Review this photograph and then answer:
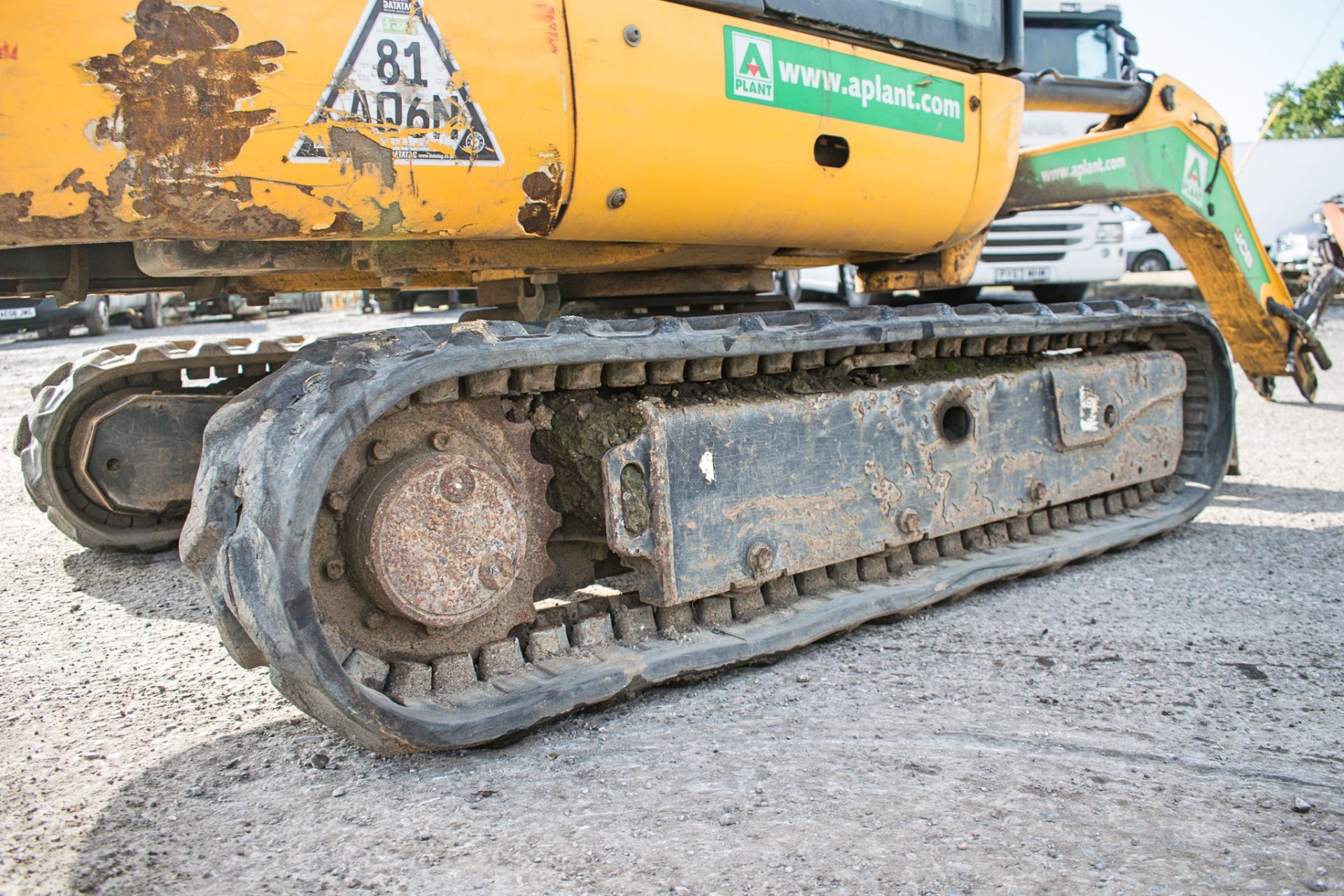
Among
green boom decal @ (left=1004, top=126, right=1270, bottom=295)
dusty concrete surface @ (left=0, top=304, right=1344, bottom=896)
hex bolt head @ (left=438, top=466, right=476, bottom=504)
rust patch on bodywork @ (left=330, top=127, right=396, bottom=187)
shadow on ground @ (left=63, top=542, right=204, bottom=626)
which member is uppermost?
green boom decal @ (left=1004, top=126, right=1270, bottom=295)

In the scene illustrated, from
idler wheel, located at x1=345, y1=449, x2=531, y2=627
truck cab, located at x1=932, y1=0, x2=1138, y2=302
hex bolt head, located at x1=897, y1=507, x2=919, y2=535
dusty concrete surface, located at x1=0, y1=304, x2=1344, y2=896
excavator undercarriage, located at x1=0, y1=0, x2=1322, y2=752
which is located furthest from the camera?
truck cab, located at x1=932, y1=0, x2=1138, y2=302

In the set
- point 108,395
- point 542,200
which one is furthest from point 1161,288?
point 542,200

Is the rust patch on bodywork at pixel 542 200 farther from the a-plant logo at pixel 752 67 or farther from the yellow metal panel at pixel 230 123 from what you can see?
the a-plant logo at pixel 752 67

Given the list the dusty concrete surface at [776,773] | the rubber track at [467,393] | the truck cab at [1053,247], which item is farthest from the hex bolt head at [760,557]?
the truck cab at [1053,247]

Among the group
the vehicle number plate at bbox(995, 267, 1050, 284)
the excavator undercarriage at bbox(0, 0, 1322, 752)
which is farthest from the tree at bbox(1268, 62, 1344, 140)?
the excavator undercarriage at bbox(0, 0, 1322, 752)

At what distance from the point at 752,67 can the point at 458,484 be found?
147 centimetres

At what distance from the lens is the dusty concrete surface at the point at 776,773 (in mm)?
1974

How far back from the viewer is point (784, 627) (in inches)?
120

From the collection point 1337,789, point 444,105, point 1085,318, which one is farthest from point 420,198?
point 1085,318

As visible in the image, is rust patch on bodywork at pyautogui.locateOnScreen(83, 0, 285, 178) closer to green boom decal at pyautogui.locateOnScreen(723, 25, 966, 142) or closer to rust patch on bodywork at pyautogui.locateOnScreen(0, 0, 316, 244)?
rust patch on bodywork at pyautogui.locateOnScreen(0, 0, 316, 244)

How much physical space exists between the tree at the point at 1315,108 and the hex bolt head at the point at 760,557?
47919mm

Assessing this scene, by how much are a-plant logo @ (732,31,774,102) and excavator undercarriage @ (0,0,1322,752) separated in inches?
0.5

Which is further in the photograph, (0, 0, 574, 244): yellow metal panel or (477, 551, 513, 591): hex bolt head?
(477, 551, 513, 591): hex bolt head

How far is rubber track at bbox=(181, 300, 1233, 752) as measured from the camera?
216 centimetres
